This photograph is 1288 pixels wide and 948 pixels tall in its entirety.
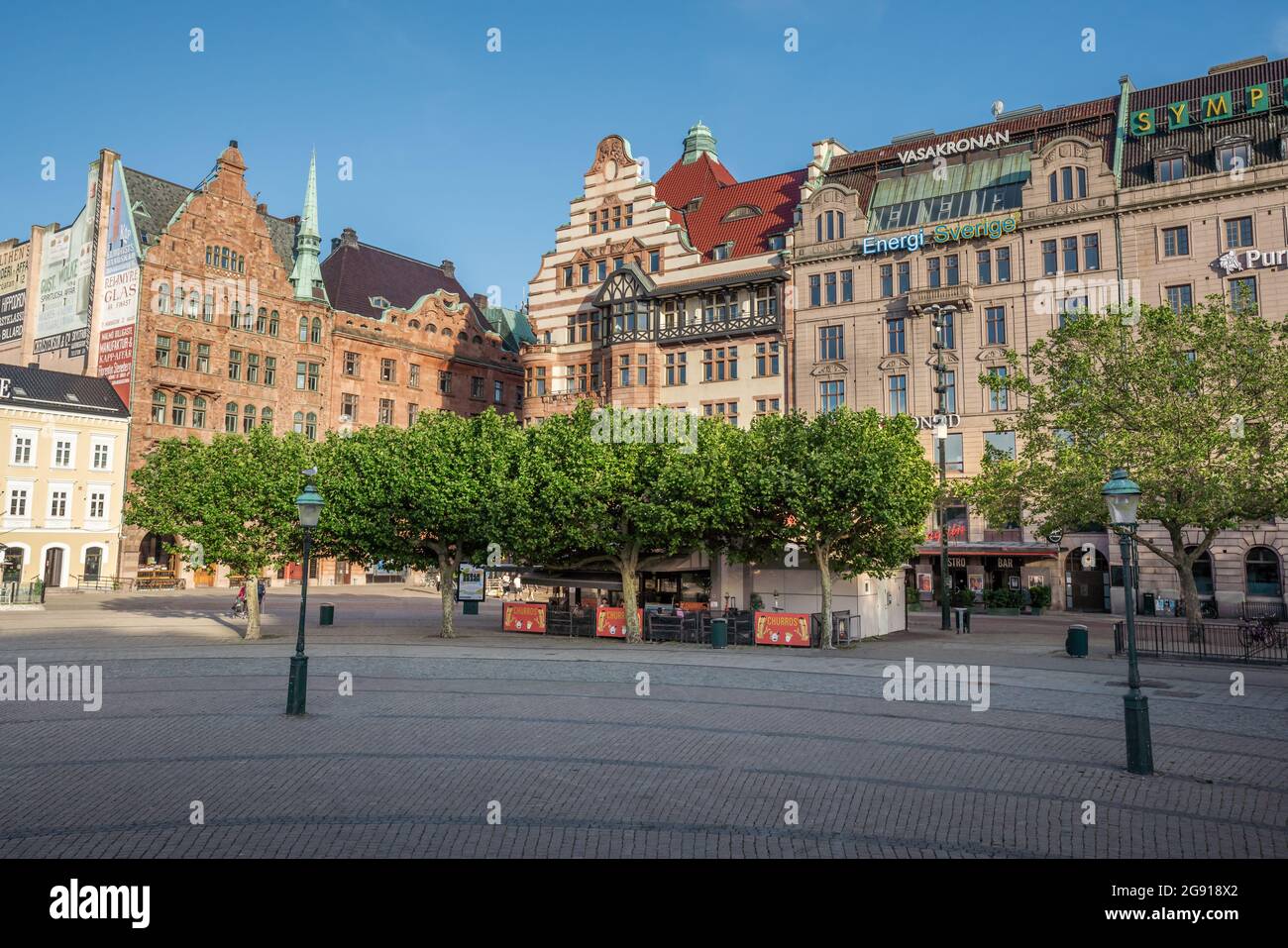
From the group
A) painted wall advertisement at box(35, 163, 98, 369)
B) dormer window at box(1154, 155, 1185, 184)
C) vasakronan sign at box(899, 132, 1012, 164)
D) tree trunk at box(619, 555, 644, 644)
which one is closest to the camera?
tree trunk at box(619, 555, 644, 644)

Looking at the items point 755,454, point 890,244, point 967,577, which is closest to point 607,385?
point 890,244

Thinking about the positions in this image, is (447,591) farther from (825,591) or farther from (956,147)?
(956,147)

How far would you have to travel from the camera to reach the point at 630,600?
100 feet

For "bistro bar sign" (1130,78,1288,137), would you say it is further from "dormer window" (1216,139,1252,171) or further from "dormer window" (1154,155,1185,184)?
"dormer window" (1154,155,1185,184)

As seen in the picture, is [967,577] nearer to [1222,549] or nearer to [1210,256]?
[1222,549]

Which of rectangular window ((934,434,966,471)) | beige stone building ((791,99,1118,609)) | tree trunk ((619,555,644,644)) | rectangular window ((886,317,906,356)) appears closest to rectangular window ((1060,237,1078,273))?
beige stone building ((791,99,1118,609))

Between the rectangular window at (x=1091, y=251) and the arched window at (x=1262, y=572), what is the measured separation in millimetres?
15560

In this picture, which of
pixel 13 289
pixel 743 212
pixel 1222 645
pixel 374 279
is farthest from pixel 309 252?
pixel 1222 645

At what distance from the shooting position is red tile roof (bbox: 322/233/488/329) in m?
71.9

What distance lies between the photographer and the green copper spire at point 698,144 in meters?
65.6

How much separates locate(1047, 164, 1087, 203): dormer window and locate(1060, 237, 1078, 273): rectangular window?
2162mm

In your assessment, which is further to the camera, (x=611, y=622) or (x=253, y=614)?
(x=611, y=622)

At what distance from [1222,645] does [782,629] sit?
1255 cm

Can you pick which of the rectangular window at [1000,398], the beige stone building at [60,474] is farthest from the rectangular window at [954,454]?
the beige stone building at [60,474]
